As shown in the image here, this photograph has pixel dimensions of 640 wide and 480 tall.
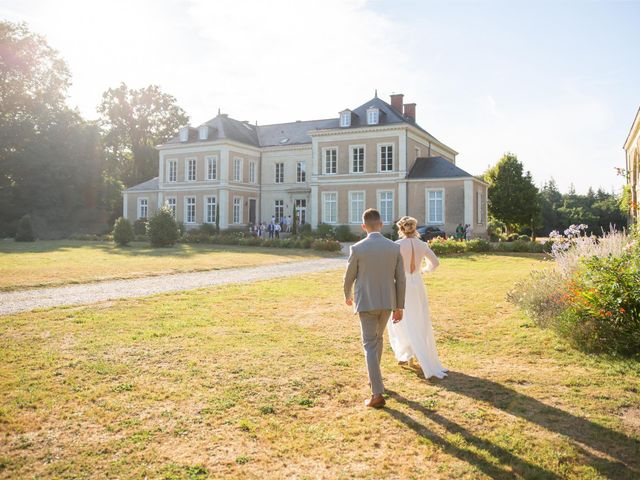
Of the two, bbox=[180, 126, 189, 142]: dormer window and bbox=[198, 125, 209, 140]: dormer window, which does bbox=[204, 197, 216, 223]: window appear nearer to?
bbox=[198, 125, 209, 140]: dormer window

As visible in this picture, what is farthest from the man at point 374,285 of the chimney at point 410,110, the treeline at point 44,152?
the treeline at point 44,152

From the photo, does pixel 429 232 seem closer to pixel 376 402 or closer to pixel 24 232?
pixel 376 402

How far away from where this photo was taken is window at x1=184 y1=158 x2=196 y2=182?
40.2 meters

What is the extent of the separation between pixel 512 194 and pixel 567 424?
40.3 meters

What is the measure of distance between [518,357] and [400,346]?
1674mm

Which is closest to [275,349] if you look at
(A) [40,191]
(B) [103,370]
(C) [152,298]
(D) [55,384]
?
(B) [103,370]

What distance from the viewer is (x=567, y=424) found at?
4184 mm

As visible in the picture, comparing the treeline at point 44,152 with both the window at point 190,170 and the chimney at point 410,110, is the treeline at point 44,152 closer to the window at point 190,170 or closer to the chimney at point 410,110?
the window at point 190,170

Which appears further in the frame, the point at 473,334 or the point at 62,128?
the point at 62,128

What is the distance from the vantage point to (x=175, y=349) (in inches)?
251

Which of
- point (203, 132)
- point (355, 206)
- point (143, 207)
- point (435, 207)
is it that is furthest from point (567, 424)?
point (143, 207)

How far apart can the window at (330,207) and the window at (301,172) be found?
469 centimetres

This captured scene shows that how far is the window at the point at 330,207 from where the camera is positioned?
3538cm

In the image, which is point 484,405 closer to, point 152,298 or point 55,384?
point 55,384
